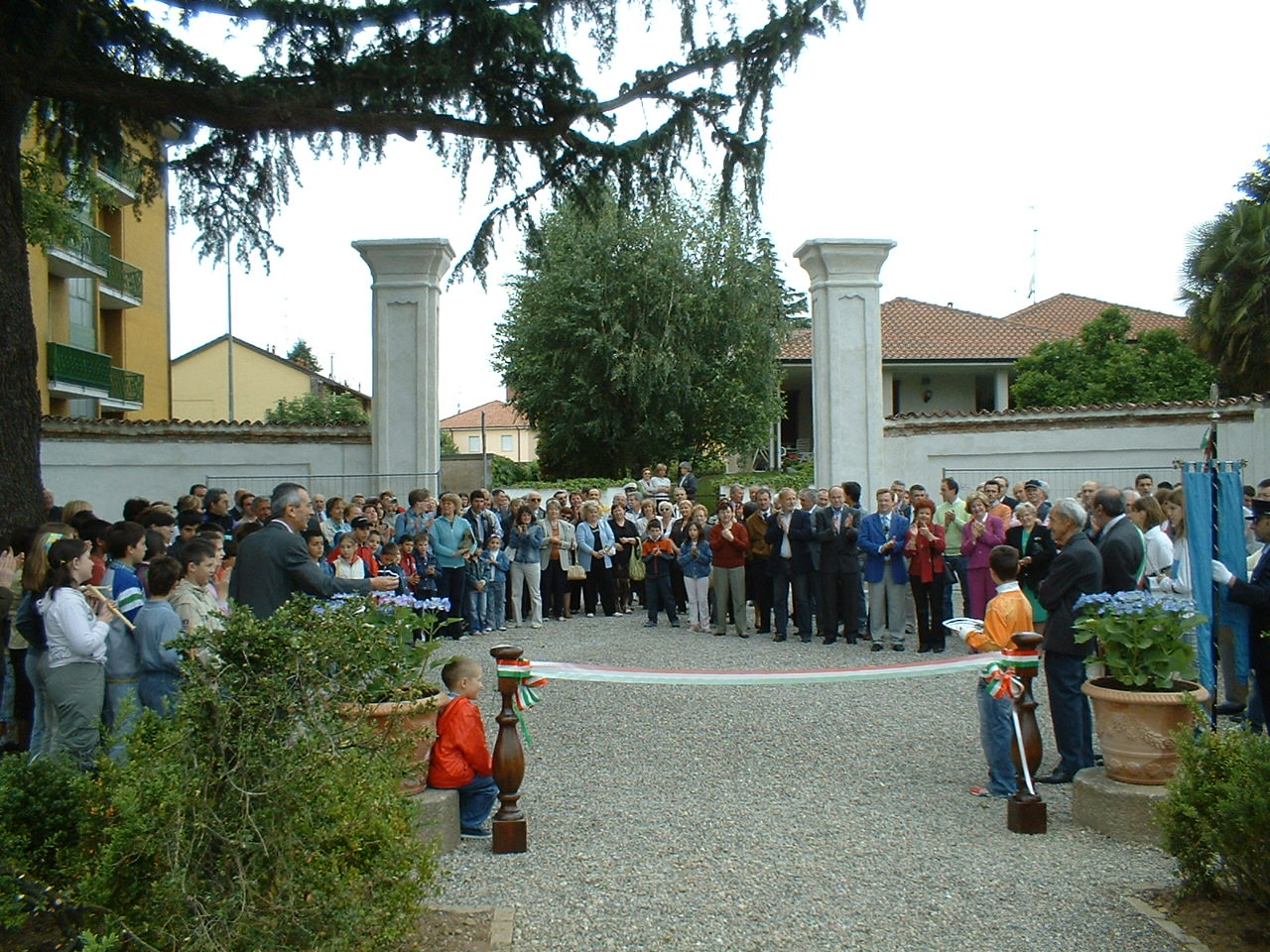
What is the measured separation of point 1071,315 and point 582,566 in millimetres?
38147

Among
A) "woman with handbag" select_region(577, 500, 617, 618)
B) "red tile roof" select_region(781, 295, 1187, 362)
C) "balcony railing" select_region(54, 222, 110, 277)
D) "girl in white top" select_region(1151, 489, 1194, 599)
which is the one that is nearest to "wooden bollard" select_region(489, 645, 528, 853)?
"girl in white top" select_region(1151, 489, 1194, 599)

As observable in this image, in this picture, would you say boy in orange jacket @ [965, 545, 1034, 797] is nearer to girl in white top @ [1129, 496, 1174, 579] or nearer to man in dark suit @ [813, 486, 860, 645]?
girl in white top @ [1129, 496, 1174, 579]

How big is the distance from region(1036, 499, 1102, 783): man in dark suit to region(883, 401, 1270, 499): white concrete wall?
10.6m

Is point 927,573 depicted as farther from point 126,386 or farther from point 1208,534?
point 126,386

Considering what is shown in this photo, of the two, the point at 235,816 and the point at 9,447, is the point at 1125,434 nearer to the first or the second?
the point at 9,447

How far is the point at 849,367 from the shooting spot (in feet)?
56.6

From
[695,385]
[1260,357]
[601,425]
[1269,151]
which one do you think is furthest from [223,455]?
[1269,151]

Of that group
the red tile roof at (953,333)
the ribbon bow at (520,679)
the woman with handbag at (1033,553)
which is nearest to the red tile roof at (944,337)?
the red tile roof at (953,333)

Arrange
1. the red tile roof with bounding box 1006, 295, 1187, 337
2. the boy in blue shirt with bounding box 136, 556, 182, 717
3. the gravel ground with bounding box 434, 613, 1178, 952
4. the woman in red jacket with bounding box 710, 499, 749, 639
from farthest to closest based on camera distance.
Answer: the red tile roof with bounding box 1006, 295, 1187, 337 → the woman in red jacket with bounding box 710, 499, 749, 639 → the boy in blue shirt with bounding box 136, 556, 182, 717 → the gravel ground with bounding box 434, 613, 1178, 952

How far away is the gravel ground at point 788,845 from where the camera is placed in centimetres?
475

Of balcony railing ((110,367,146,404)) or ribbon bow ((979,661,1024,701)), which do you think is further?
balcony railing ((110,367,146,404))

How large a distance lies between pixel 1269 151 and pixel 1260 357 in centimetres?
626

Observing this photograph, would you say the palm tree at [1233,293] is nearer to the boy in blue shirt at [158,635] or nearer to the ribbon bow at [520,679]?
the ribbon bow at [520,679]

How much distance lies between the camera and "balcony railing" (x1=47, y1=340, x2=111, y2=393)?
27750mm
